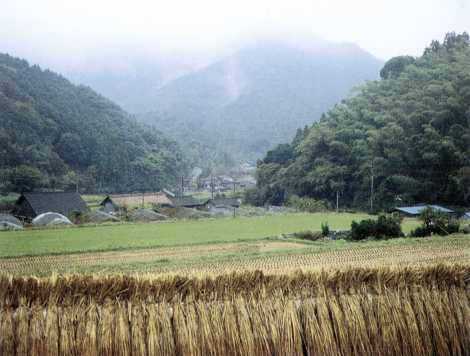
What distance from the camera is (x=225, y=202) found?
686cm

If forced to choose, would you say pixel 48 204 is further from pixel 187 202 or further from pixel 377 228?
pixel 377 228

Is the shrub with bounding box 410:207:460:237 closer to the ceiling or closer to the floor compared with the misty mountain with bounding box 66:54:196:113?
closer to the floor

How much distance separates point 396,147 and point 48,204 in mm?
3506

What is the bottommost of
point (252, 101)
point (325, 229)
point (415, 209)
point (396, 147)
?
point (325, 229)

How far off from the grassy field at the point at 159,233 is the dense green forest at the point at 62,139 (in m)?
0.44

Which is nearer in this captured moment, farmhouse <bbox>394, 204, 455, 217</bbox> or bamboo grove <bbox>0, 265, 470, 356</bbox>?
bamboo grove <bbox>0, 265, 470, 356</bbox>

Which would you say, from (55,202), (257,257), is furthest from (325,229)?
(55,202)

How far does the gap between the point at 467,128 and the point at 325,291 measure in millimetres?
3548

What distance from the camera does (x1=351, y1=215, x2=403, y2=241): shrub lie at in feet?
17.9

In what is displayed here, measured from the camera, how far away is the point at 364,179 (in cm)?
554

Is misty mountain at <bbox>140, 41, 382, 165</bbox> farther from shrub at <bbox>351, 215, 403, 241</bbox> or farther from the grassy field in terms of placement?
shrub at <bbox>351, 215, 403, 241</bbox>

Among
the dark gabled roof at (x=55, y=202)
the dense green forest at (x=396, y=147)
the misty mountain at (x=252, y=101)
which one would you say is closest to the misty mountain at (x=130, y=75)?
the misty mountain at (x=252, y=101)

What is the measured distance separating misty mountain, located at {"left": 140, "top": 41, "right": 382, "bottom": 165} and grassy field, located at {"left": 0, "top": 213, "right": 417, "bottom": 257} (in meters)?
1.13

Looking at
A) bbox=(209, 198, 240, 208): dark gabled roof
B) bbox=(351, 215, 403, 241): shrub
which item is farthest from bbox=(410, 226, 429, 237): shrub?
bbox=(209, 198, 240, 208): dark gabled roof
